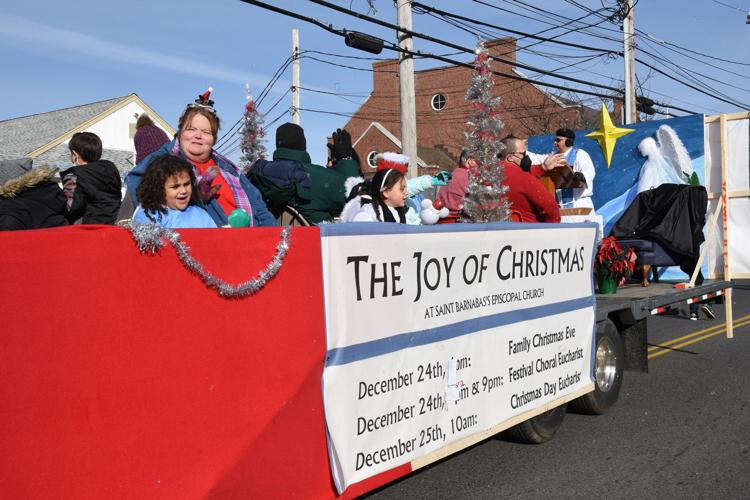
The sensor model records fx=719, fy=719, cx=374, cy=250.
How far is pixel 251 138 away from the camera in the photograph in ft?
21.8

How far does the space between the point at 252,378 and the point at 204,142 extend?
1698 millimetres

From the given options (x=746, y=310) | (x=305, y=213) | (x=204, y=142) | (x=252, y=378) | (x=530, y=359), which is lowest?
(x=746, y=310)

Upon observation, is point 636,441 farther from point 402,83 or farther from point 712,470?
point 402,83

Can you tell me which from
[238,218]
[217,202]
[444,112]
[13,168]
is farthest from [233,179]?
[444,112]

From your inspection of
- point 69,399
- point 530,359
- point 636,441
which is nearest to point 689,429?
point 636,441

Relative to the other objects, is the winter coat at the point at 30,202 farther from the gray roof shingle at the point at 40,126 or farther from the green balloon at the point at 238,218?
the gray roof shingle at the point at 40,126

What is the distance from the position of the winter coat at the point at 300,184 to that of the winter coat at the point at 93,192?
110 cm

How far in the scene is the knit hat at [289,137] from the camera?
5781 millimetres

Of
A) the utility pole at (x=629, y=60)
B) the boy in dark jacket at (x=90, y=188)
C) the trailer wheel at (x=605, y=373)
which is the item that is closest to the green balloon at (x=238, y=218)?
the boy in dark jacket at (x=90, y=188)

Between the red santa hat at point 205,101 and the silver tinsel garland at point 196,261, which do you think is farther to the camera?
the red santa hat at point 205,101

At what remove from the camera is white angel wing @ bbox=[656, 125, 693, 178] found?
10430 mm

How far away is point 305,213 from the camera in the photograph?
596 centimetres

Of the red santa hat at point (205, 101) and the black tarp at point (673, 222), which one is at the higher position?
the red santa hat at point (205, 101)

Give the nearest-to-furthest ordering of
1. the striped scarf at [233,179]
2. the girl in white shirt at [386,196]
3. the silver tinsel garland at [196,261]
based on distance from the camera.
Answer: the silver tinsel garland at [196,261], the striped scarf at [233,179], the girl in white shirt at [386,196]
